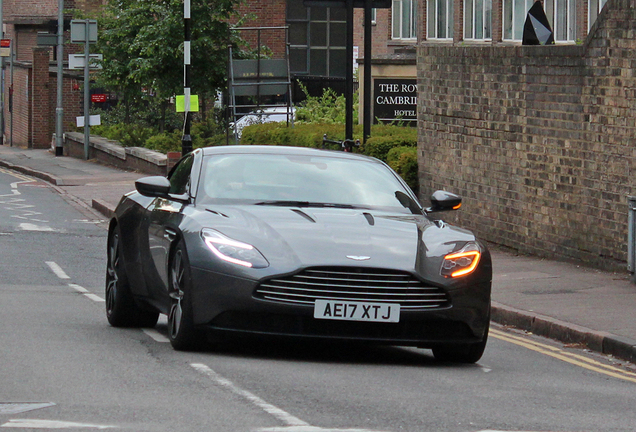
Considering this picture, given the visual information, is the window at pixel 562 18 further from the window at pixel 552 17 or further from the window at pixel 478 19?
the window at pixel 478 19

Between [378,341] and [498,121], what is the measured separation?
32.3 ft

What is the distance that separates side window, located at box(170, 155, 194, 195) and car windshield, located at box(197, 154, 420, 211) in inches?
7.3

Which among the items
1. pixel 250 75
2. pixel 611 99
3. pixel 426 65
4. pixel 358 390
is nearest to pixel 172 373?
pixel 358 390

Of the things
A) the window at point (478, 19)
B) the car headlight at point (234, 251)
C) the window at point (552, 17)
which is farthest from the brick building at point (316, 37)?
the car headlight at point (234, 251)

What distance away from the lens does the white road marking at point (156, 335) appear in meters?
9.20

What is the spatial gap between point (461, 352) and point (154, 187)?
253cm

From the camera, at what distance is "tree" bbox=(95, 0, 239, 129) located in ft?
121

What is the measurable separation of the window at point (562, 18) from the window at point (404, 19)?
36.4 feet

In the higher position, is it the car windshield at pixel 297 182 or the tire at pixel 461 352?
the car windshield at pixel 297 182

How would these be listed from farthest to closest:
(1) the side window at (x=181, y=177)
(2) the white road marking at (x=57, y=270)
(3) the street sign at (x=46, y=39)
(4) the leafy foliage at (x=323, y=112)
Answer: (3) the street sign at (x=46, y=39) < (4) the leafy foliage at (x=323, y=112) < (2) the white road marking at (x=57, y=270) < (1) the side window at (x=181, y=177)

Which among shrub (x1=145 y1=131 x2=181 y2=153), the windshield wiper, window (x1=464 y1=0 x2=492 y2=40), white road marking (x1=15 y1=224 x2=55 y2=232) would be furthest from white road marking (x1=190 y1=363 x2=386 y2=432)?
window (x1=464 y1=0 x2=492 y2=40)

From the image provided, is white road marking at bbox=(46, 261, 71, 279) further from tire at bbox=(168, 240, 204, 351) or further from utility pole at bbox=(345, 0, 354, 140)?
utility pole at bbox=(345, 0, 354, 140)

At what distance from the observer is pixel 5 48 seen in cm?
5591

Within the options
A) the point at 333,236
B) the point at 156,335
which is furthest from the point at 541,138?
the point at 333,236
